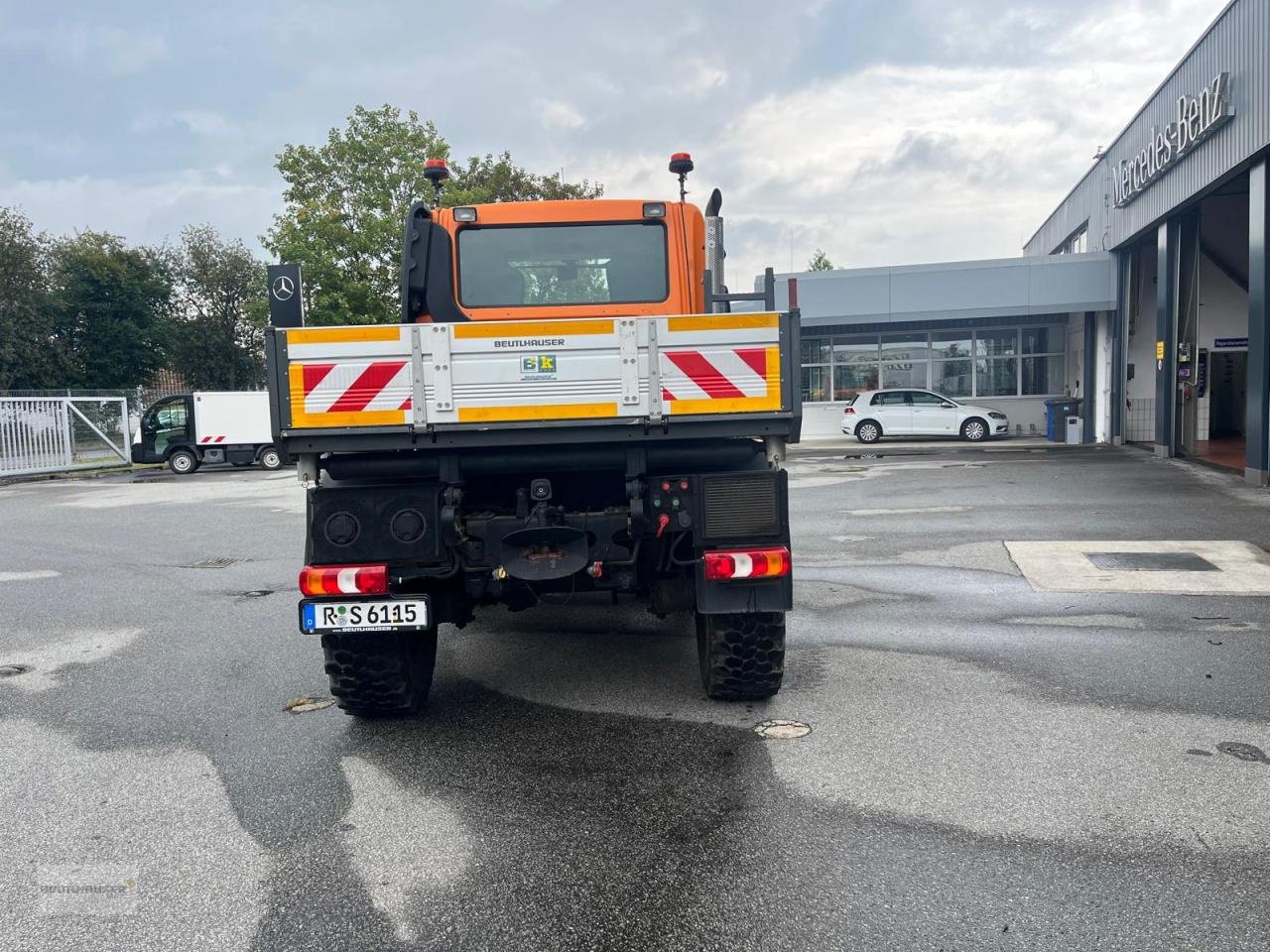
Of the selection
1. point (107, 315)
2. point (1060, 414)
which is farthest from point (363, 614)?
point (107, 315)

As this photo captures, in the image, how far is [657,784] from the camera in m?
4.16

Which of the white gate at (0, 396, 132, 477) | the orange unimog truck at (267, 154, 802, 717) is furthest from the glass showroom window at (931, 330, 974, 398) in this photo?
the orange unimog truck at (267, 154, 802, 717)

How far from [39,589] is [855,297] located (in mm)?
21109

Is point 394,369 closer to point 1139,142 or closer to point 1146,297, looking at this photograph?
point 1139,142

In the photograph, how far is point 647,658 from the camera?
620 centimetres

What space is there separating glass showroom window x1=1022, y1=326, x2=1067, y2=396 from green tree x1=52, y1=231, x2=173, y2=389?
33.4 metres

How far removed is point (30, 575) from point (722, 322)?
873cm

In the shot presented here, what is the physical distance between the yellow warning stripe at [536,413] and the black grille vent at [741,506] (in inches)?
24.2

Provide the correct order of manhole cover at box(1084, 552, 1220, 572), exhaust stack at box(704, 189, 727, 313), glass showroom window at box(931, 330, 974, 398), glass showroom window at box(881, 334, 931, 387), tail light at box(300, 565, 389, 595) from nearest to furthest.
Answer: tail light at box(300, 565, 389, 595) → exhaust stack at box(704, 189, 727, 313) → manhole cover at box(1084, 552, 1220, 572) → glass showroom window at box(931, 330, 974, 398) → glass showroom window at box(881, 334, 931, 387)

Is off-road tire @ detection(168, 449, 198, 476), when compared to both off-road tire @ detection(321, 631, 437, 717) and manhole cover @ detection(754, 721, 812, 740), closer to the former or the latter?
off-road tire @ detection(321, 631, 437, 717)

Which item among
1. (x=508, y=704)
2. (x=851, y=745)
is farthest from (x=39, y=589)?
(x=851, y=745)

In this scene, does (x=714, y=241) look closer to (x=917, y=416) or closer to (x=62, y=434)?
(x=917, y=416)

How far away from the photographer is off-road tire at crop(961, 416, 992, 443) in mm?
25766

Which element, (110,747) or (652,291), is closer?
(110,747)
